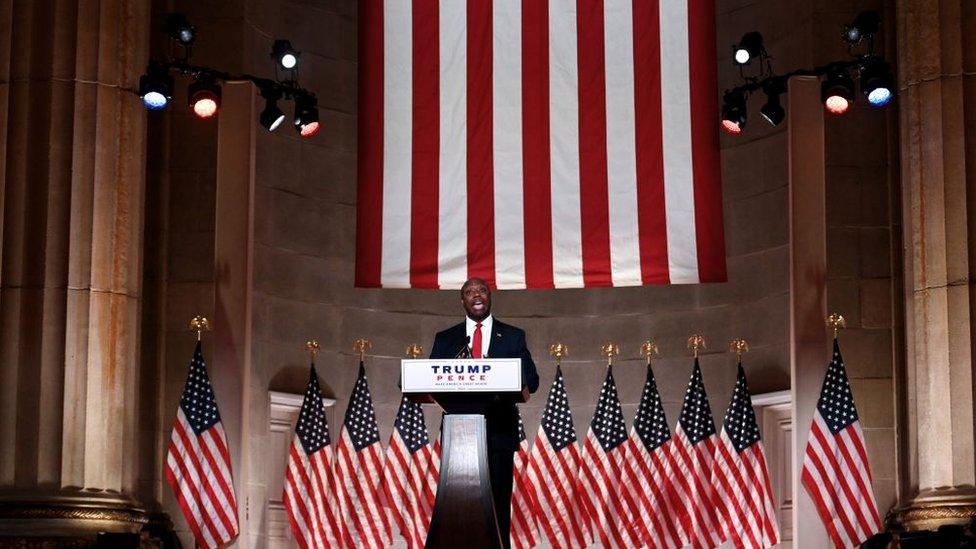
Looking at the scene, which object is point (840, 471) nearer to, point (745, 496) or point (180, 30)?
point (745, 496)

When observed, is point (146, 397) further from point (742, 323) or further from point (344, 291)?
point (742, 323)

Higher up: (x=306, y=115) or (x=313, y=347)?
(x=306, y=115)

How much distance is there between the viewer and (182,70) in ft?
41.1

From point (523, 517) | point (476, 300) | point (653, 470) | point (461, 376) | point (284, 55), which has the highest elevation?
point (284, 55)

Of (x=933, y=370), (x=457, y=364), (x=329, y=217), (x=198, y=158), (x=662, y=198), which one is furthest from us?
(x=329, y=217)

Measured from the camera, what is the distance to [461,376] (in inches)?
347

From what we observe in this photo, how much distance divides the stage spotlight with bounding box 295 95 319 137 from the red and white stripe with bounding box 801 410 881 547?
422 cm

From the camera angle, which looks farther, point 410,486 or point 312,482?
point 410,486

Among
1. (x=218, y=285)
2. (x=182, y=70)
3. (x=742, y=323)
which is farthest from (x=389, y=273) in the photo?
(x=742, y=323)

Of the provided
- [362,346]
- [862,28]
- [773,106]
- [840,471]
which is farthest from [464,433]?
[362,346]

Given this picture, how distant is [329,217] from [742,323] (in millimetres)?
3564

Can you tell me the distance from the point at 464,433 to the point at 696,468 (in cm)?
429

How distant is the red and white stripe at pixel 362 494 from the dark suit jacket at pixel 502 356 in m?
3.43

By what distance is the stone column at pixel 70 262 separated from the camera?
37.8ft
